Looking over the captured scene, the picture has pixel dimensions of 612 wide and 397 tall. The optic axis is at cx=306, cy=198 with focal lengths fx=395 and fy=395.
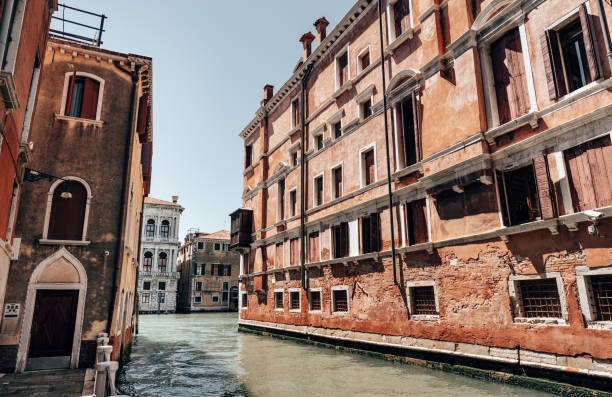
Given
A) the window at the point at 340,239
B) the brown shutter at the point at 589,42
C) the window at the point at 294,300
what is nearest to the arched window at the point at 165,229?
the window at the point at 294,300

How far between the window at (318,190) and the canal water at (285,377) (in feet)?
21.5

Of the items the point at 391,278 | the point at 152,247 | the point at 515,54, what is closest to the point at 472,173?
the point at 515,54

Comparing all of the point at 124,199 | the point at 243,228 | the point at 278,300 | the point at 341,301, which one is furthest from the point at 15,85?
the point at 243,228

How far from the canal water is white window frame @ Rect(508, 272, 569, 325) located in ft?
4.74

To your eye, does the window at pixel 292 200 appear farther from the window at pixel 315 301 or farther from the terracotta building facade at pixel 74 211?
the terracotta building facade at pixel 74 211

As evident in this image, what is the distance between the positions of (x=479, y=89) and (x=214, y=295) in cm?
4789

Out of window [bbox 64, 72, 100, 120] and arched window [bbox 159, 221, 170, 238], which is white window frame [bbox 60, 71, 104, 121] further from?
arched window [bbox 159, 221, 170, 238]

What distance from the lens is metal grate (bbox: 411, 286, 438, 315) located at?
37.4 feet

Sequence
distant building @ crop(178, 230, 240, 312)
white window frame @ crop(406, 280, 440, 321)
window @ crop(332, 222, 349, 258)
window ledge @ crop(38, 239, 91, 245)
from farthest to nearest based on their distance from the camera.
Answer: distant building @ crop(178, 230, 240, 312), window @ crop(332, 222, 349, 258), white window frame @ crop(406, 280, 440, 321), window ledge @ crop(38, 239, 91, 245)

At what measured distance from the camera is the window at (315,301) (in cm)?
1711

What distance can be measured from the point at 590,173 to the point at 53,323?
12120 millimetres

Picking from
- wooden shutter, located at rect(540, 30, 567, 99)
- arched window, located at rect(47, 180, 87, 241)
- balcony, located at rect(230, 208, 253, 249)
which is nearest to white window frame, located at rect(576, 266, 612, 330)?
wooden shutter, located at rect(540, 30, 567, 99)

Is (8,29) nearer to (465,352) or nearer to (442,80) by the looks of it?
(442,80)

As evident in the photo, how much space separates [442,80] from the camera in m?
11.7
